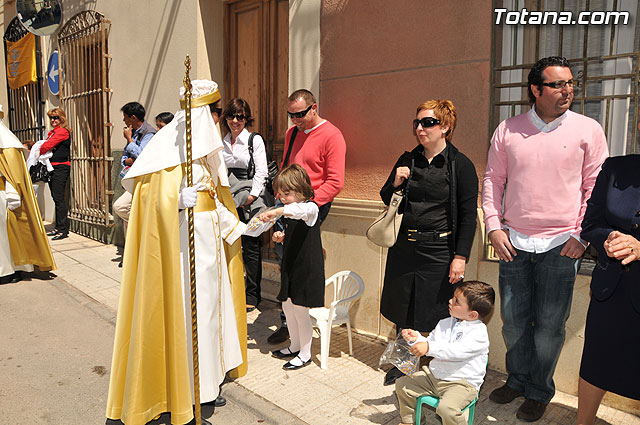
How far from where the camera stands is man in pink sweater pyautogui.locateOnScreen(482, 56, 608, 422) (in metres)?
2.95

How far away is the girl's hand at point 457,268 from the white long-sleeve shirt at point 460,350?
1.61ft

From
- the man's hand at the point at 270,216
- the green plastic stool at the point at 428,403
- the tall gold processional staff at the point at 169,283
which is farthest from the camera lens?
the man's hand at the point at 270,216

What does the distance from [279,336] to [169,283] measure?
5.69 feet

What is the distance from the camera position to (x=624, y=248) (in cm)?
239

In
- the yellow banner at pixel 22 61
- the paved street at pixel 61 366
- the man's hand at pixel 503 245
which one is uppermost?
the yellow banner at pixel 22 61

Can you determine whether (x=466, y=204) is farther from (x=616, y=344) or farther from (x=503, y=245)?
(x=616, y=344)

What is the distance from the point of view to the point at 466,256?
3270 millimetres

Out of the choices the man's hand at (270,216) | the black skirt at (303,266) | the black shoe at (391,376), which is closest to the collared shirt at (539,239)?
the black shoe at (391,376)

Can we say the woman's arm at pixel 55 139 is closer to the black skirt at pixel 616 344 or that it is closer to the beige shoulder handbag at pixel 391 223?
the beige shoulder handbag at pixel 391 223

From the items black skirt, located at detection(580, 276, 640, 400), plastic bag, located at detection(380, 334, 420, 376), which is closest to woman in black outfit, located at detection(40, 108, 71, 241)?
plastic bag, located at detection(380, 334, 420, 376)

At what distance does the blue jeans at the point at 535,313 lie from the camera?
305 centimetres

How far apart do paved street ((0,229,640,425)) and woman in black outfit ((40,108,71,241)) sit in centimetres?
380

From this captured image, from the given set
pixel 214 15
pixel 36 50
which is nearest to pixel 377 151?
pixel 214 15

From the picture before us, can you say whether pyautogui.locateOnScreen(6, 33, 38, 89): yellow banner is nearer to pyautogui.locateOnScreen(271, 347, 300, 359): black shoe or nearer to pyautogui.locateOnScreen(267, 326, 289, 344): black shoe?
pyautogui.locateOnScreen(267, 326, 289, 344): black shoe
